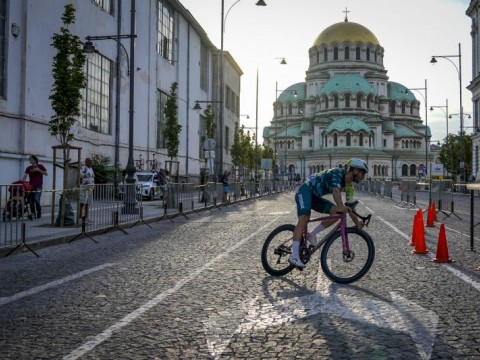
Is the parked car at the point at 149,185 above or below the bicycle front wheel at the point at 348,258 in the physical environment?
above

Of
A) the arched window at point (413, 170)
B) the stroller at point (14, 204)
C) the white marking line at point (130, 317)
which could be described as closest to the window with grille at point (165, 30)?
the stroller at point (14, 204)

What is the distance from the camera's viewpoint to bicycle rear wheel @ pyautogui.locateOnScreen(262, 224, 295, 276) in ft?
25.8

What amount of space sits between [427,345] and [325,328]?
0.90 metres

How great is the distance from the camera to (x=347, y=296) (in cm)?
657

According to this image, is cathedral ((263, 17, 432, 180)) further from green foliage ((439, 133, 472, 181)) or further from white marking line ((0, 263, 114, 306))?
white marking line ((0, 263, 114, 306))

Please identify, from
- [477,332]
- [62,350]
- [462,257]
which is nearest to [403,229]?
[462,257]

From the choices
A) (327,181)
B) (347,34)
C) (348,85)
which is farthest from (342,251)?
(347,34)

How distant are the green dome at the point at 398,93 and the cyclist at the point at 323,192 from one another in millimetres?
125839

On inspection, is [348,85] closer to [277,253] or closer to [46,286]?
[277,253]

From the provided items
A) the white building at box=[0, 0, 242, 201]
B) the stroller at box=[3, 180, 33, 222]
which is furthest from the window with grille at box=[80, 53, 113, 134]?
the stroller at box=[3, 180, 33, 222]

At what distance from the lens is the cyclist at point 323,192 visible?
7348 mm

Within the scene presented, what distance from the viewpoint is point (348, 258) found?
7582 mm

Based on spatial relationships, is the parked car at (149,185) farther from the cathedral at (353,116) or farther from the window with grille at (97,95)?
the cathedral at (353,116)

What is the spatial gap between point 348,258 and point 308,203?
893mm
